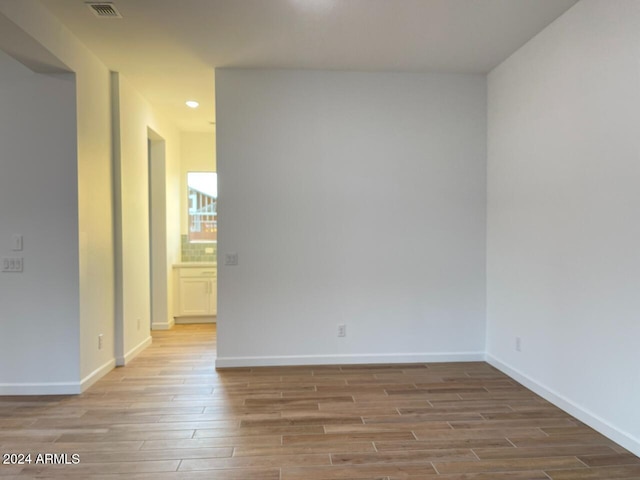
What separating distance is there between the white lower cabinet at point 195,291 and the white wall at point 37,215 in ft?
8.27

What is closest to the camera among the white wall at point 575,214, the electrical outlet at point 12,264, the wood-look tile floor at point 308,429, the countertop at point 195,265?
the wood-look tile floor at point 308,429

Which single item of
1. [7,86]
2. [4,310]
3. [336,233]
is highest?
[7,86]

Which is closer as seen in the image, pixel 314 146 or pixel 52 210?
pixel 52 210

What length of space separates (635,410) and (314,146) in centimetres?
313

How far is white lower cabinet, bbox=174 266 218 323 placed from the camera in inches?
223

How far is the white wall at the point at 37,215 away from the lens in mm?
3100

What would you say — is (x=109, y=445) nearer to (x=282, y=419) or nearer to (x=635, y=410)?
(x=282, y=419)

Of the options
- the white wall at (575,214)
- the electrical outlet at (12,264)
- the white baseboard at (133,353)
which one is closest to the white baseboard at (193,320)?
the white baseboard at (133,353)

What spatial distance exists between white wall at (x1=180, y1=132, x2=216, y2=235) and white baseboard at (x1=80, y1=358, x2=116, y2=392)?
2697 millimetres

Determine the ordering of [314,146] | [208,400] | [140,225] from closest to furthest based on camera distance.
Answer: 1. [208,400]
2. [314,146]
3. [140,225]

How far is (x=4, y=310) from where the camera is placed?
3109mm

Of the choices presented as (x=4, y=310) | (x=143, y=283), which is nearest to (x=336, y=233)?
(x=143, y=283)

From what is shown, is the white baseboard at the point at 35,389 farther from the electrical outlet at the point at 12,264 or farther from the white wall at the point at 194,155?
the white wall at the point at 194,155

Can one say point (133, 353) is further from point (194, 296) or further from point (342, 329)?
point (342, 329)
